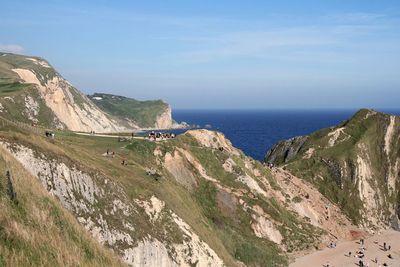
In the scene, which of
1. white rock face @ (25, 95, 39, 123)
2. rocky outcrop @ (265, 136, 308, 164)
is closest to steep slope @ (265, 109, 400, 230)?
rocky outcrop @ (265, 136, 308, 164)

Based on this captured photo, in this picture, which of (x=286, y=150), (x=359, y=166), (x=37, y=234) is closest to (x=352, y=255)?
(x=359, y=166)

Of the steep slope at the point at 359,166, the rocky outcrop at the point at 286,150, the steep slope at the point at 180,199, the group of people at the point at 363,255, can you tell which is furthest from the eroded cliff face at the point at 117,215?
the rocky outcrop at the point at 286,150

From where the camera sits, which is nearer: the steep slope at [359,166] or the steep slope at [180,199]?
the steep slope at [180,199]

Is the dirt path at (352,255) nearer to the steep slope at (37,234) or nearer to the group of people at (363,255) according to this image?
the group of people at (363,255)

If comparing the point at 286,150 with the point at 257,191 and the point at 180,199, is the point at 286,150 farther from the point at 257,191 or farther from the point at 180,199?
the point at 180,199

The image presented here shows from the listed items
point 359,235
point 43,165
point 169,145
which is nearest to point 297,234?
point 359,235
